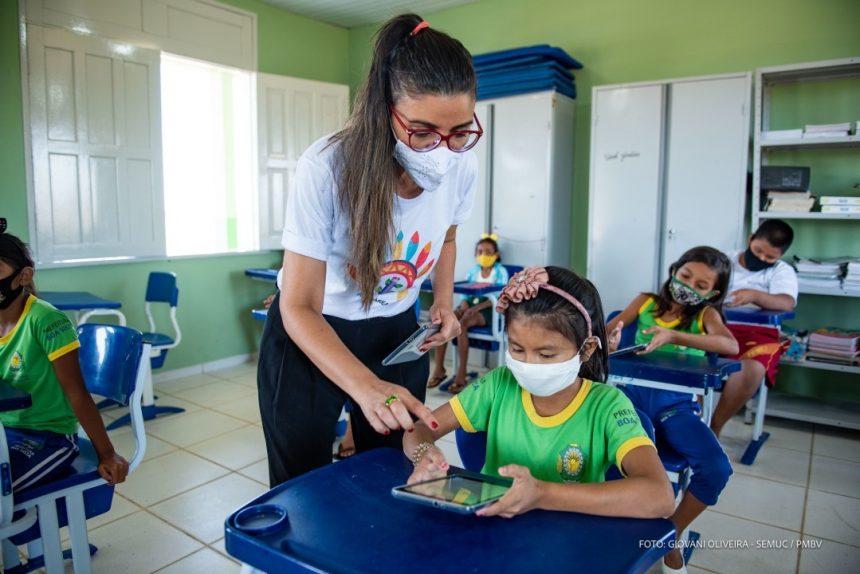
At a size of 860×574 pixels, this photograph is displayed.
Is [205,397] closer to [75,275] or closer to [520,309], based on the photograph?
[75,275]

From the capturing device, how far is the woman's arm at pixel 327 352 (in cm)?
96

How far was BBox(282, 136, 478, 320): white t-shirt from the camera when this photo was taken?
1.14m

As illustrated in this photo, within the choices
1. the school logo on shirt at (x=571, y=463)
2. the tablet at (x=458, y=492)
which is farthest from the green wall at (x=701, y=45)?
the tablet at (x=458, y=492)

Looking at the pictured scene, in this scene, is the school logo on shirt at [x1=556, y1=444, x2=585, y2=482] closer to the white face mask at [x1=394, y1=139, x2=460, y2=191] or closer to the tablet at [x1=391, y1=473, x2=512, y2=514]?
the tablet at [x1=391, y1=473, x2=512, y2=514]

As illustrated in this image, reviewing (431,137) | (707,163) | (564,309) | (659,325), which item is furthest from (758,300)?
(431,137)

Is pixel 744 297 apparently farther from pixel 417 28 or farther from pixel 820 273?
pixel 417 28

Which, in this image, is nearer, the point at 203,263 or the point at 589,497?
the point at 589,497

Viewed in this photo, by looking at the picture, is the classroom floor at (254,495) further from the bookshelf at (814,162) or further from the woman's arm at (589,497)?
the woman's arm at (589,497)

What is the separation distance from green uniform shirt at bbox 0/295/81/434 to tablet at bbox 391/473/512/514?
124 cm

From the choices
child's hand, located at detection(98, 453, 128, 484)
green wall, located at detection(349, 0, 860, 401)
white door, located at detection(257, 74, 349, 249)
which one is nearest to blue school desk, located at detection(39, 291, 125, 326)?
white door, located at detection(257, 74, 349, 249)

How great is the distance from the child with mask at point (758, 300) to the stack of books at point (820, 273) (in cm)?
21

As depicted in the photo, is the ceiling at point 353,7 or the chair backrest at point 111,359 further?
the ceiling at point 353,7

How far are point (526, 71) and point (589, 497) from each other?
3.92 metres

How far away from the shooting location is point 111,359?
1892 mm
